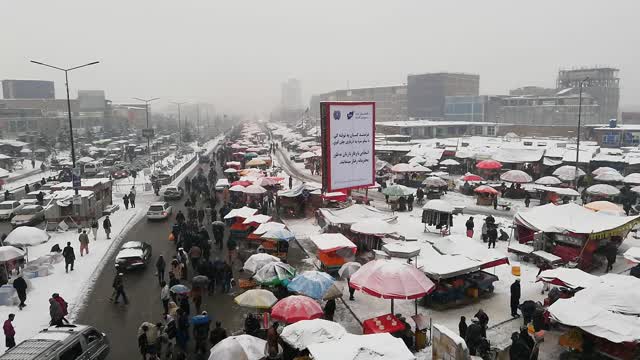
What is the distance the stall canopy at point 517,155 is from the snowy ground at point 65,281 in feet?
95.0

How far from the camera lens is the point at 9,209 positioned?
95.3 ft

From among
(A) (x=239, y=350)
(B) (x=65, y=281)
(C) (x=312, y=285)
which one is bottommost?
(B) (x=65, y=281)

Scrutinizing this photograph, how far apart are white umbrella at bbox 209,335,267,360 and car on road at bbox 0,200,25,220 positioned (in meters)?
23.5

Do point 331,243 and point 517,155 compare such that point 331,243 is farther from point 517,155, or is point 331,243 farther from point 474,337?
point 517,155

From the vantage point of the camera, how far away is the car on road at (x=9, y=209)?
28.4 metres

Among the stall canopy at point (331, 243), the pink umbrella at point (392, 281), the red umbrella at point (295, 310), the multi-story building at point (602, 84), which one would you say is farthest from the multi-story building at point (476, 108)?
the red umbrella at point (295, 310)

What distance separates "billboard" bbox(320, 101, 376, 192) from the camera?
17.3m

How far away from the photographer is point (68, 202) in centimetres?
2508

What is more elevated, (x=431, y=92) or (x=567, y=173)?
(x=431, y=92)

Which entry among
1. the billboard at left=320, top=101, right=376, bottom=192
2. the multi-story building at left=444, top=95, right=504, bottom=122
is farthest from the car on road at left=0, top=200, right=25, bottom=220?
the multi-story building at left=444, top=95, right=504, bottom=122

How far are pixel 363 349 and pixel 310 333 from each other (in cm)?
166

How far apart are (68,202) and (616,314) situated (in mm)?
24363

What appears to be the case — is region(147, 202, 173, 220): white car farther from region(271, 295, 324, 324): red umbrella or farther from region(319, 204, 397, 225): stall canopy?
region(271, 295, 324, 324): red umbrella

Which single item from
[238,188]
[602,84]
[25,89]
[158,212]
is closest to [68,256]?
[158,212]
